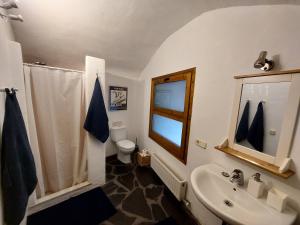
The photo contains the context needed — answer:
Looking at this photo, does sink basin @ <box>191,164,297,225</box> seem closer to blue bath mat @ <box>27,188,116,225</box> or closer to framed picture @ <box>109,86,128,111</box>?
blue bath mat @ <box>27,188,116,225</box>

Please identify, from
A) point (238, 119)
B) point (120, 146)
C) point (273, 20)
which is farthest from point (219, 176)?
point (120, 146)

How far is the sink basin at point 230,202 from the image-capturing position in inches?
32.4

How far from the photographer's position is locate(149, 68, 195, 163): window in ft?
5.62

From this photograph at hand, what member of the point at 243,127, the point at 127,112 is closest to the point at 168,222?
the point at 243,127

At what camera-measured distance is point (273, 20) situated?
949 mm

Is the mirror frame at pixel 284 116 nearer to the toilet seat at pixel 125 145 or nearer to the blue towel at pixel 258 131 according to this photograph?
the blue towel at pixel 258 131

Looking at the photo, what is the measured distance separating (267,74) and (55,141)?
234 cm

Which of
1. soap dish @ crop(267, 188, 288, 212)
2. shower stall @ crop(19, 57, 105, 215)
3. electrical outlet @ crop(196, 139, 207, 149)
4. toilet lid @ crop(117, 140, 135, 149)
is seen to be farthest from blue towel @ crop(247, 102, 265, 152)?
toilet lid @ crop(117, 140, 135, 149)

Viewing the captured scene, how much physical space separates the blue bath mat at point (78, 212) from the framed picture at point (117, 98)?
5.15ft

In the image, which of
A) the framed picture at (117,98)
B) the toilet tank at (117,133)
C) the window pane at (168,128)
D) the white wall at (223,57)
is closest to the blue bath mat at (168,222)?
the white wall at (223,57)

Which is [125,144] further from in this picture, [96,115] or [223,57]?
[223,57]

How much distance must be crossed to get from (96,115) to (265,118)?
184cm

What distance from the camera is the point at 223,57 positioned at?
1.28 meters

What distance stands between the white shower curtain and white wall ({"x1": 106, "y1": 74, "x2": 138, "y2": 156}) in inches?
33.6
